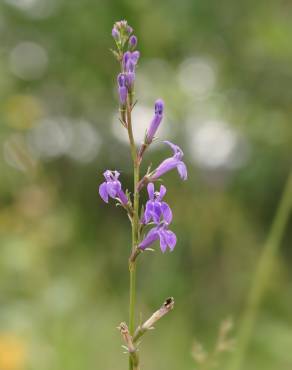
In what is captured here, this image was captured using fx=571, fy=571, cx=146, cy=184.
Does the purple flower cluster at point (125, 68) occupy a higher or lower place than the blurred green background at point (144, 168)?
lower

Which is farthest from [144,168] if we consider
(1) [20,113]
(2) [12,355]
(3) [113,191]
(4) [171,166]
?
(3) [113,191]

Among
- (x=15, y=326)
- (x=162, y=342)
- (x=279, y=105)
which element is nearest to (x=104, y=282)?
(x=162, y=342)

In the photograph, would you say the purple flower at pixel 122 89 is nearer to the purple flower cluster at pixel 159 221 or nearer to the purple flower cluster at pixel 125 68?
the purple flower cluster at pixel 125 68

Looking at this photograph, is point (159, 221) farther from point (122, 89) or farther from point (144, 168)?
point (144, 168)

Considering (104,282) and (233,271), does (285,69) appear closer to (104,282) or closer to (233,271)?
(233,271)

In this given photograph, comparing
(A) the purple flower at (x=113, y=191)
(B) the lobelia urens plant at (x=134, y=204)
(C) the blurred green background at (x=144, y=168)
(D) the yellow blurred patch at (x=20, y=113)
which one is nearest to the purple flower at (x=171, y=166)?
(B) the lobelia urens plant at (x=134, y=204)

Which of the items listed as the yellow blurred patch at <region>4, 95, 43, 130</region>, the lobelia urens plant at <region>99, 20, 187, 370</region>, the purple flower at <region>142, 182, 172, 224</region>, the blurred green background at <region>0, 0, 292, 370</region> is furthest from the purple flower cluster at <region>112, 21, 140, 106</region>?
the yellow blurred patch at <region>4, 95, 43, 130</region>
